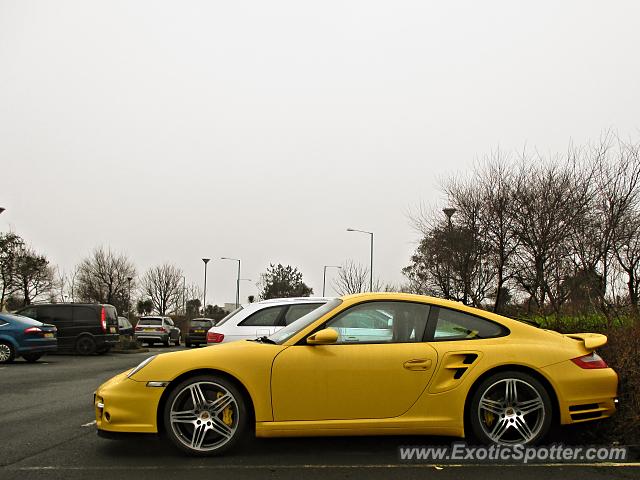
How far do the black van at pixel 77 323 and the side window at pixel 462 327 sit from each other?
1763 cm

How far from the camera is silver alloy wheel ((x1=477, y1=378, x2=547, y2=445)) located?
4922 mm

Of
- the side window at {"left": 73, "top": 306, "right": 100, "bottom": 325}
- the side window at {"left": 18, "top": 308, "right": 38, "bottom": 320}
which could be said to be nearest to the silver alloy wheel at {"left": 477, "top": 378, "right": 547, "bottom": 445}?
the side window at {"left": 73, "top": 306, "right": 100, "bottom": 325}

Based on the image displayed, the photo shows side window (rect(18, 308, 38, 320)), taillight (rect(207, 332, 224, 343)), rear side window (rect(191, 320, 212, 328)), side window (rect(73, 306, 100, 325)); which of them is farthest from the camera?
rear side window (rect(191, 320, 212, 328))

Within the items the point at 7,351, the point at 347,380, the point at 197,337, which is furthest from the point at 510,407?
the point at 197,337

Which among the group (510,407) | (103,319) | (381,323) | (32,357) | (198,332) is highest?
(381,323)

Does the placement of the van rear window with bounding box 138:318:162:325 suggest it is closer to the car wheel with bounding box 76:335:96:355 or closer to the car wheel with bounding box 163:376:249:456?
the car wheel with bounding box 76:335:96:355

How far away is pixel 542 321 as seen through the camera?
459 inches

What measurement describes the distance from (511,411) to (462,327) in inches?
31.7

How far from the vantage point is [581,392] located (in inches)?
194

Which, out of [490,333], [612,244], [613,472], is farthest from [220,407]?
[612,244]

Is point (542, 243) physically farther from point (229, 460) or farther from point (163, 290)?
point (163, 290)

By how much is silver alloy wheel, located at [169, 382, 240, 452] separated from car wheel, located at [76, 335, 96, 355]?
16.8 metres

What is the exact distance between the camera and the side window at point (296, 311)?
860 centimetres

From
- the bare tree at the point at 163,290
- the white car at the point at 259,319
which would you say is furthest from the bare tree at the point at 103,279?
the white car at the point at 259,319
